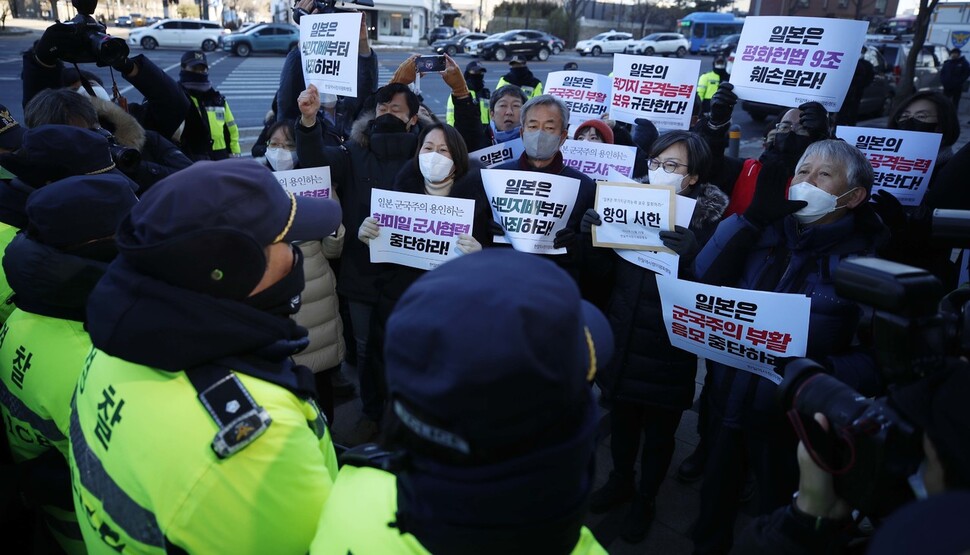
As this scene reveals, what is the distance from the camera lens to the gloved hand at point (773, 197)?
97.9 inches

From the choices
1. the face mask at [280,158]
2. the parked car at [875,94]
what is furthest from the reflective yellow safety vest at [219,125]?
the parked car at [875,94]

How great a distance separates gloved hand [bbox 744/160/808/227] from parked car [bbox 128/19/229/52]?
1343 inches

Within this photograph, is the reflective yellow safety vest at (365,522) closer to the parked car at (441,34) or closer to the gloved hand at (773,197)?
the gloved hand at (773,197)

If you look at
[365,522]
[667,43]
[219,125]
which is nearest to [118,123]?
[219,125]

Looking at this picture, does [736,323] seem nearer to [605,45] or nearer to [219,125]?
[219,125]

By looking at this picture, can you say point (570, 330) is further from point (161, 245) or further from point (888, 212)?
point (888, 212)

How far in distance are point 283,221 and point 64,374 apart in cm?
95

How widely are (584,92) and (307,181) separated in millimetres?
2995

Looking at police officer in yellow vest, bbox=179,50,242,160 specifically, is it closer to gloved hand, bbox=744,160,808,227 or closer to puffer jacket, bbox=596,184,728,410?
puffer jacket, bbox=596,184,728,410

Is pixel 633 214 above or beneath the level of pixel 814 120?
beneath

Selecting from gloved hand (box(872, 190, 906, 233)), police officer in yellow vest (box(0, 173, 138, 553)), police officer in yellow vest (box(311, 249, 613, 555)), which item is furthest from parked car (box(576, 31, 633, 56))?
police officer in yellow vest (box(311, 249, 613, 555))

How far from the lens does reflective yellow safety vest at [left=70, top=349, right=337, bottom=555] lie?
4.04 ft

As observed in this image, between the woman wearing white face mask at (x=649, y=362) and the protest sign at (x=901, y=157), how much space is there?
172 cm

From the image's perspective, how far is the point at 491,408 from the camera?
0.86 meters
